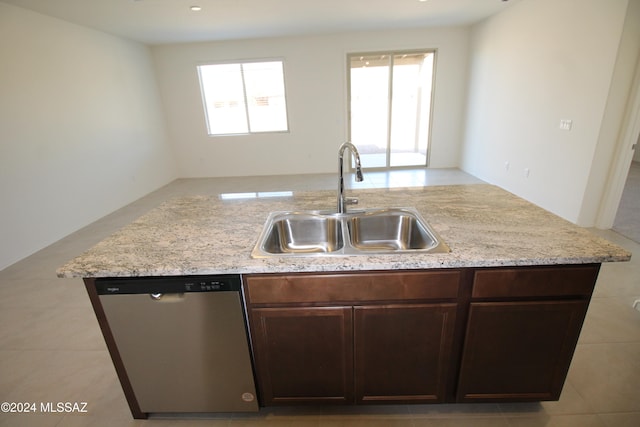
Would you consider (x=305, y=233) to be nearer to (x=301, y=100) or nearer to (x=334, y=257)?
(x=334, y=257)

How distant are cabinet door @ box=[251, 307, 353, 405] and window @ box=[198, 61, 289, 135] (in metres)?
5.45

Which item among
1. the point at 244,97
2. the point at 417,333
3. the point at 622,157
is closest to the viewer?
the point at 417,333

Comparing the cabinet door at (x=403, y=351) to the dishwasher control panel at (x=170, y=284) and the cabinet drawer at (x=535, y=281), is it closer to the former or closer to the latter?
the cabinet drawer at (x=535, y=281)

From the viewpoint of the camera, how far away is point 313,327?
1.24m

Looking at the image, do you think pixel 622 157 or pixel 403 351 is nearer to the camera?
pixel 403 351

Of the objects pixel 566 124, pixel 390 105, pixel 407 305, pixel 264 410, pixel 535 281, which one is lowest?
pixel 264 410

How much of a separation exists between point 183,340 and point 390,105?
18.8 ft

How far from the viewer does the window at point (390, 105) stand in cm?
579

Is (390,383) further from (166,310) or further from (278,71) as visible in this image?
(278,71)

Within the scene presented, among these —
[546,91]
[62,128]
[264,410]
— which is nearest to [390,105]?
[546,91]

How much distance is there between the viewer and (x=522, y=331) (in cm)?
123

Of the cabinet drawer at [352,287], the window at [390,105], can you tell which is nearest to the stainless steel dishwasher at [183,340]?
the cabinet drawer at [352,287]

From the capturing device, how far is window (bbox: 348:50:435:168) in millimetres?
5789

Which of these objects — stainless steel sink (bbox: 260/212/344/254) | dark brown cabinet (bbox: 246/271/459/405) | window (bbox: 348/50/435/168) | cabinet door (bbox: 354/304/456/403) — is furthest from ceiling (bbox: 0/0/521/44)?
cabinet door (bbox: 354/304/456/403)
